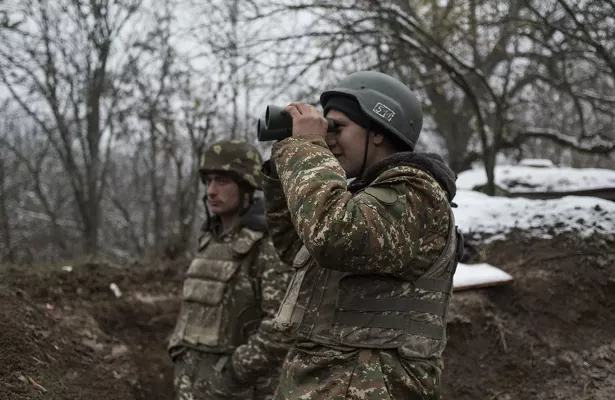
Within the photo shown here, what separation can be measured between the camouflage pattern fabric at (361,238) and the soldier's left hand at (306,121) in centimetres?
4

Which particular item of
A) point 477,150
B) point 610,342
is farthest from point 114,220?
point 610,342

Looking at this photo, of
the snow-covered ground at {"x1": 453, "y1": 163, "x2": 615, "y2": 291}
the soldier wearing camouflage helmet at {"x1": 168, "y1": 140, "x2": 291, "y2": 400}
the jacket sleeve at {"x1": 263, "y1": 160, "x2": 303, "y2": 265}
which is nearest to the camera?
the jacket sleeve at {"x1": 263, "y1": 160, "x2": 303, "y2": 265}

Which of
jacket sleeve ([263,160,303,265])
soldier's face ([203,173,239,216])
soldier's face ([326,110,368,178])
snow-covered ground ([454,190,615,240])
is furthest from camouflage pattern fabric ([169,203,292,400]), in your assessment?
snow-covered ground ([454,190,615,240])

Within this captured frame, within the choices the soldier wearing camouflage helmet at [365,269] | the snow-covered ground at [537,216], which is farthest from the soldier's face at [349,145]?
the snow-covered ground at [537,216]

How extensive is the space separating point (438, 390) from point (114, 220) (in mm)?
18133

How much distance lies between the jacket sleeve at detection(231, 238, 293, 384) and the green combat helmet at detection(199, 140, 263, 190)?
0.61 m

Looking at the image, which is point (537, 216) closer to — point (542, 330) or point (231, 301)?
point (542, 330)

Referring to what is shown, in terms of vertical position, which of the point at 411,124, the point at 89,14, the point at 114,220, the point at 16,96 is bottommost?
the point at 114,220

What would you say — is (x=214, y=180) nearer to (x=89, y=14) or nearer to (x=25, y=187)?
(x=89, y=14)

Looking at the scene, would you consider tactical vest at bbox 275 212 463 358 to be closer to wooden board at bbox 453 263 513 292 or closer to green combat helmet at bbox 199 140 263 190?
green combat helmet at bbox 199 140 263 190

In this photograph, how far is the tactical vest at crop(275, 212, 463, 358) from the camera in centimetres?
180

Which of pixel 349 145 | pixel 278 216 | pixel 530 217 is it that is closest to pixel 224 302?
pixel 278 216

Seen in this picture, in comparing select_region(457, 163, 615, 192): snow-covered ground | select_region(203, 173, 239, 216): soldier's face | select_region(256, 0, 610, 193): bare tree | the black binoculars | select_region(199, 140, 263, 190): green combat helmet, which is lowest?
select_region(457, 163, 615, 192): snow-covered ground

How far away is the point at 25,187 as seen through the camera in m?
17.8
